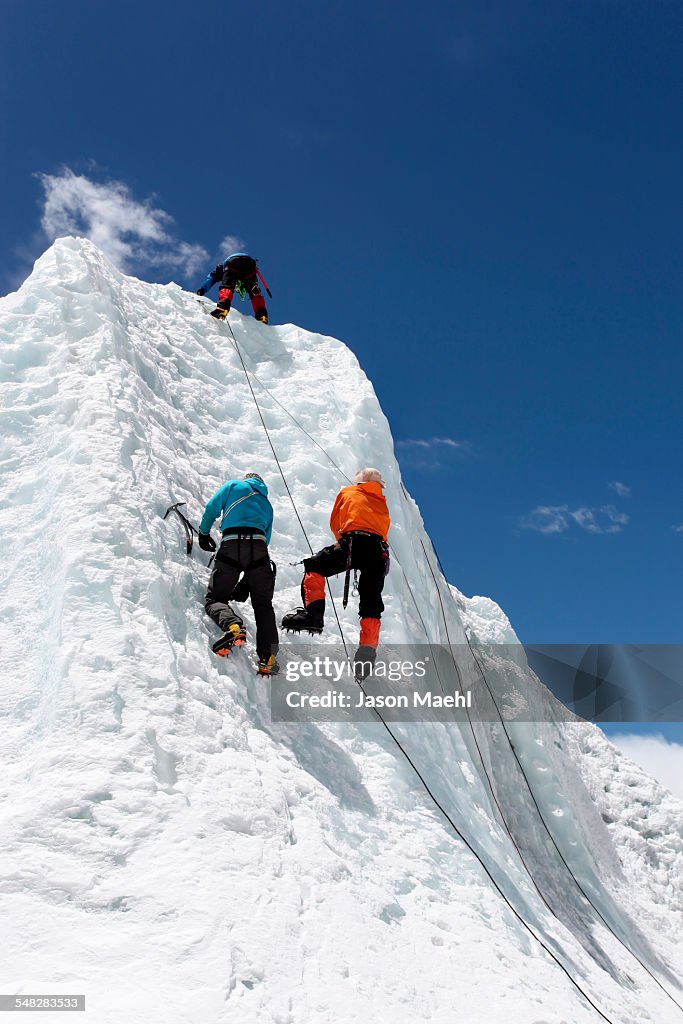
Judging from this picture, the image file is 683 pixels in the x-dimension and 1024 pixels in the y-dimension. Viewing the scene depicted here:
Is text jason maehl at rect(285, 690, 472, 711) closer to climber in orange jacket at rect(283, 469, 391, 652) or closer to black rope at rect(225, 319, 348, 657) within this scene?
climber in orange jacket at rect(283, 469, 391, 652)

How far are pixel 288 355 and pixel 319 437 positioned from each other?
2281mm

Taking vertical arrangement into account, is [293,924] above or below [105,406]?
below

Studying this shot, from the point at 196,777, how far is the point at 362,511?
2.98 m

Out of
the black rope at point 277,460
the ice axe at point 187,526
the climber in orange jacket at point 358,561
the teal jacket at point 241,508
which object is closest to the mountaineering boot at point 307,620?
the climber in orange jacket at point 358,561

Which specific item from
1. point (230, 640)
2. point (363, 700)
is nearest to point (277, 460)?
point (363, 700)

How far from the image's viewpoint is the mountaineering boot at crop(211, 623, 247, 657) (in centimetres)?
511

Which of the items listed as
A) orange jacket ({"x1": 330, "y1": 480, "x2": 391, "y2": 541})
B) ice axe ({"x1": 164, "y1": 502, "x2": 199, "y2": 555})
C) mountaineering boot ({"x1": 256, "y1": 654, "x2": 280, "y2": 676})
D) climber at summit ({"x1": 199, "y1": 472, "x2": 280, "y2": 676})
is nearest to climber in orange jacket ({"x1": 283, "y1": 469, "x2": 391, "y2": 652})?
orange jacket ({"x1": 330, "y1": 480, "x2": 391, "y2": 541})

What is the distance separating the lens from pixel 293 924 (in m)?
3.62

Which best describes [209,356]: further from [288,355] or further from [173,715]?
[173,715]

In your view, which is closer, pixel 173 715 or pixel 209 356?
pixel 173 715

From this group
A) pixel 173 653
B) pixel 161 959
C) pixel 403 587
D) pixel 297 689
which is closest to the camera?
pixel 161 959

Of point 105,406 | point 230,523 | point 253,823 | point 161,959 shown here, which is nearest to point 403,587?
point 230,523

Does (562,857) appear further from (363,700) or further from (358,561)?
(358,561)

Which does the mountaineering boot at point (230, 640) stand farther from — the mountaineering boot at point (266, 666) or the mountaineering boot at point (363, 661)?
the mountaineering boot at point (363, 661)
